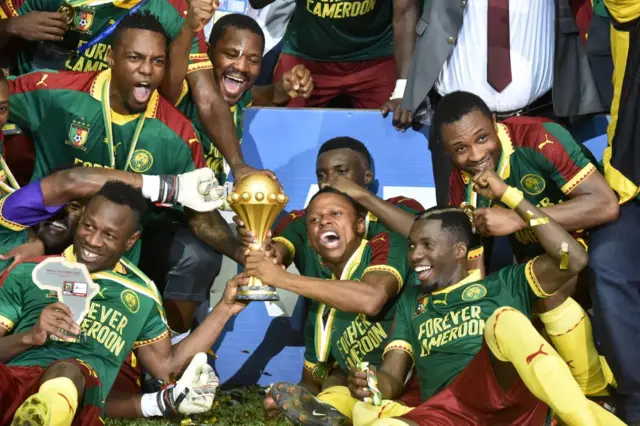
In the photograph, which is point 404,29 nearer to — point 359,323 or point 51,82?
point 359,323

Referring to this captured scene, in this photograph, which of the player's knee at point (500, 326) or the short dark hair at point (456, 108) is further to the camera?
the short dark hair at point (456, 108)

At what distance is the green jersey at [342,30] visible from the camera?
7.57m

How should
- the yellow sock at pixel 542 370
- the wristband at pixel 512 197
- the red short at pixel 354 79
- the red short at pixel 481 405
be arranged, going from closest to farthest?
the yellow sock at pixel 542 370 → the red short at pixel 481 405 → the wristband at pixel 512 197 → the red short at pixel 354 79

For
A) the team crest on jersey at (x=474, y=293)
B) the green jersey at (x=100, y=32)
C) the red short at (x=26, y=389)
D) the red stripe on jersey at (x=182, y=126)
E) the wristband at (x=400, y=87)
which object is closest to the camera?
the red short at (x=26, y=389)

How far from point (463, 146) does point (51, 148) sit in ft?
6.90

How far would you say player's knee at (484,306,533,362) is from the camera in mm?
4996

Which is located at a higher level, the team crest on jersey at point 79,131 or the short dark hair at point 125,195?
the team crest on jersey at point 79,131

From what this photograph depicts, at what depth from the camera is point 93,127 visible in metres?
6.49

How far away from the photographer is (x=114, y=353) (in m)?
5.82

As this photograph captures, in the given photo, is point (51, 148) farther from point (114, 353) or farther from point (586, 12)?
point (586, 12)

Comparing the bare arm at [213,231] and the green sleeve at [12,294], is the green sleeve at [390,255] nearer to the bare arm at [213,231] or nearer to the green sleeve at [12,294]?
the bare arm at [213,231]

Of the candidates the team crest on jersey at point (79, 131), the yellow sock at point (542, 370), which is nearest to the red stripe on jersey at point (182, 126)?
the team crest on jersey at point (79, 131)

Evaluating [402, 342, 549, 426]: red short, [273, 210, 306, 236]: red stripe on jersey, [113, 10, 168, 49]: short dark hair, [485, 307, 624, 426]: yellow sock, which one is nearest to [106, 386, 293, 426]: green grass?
[273, 210, 306, 236]: red stripe on jersey

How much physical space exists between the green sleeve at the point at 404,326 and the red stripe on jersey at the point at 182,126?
1353 millimetres
